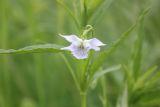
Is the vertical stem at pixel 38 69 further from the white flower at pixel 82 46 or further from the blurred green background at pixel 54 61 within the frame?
the white flower at pixel 82 46

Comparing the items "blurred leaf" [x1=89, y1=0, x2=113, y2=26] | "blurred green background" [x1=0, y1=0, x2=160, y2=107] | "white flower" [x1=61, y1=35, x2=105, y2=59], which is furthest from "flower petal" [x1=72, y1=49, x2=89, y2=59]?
"blurred green background" [x1=0, y1=0, x2=160, y2=107]

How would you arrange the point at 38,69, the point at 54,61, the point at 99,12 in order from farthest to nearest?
the point at 54,61
the point at 38,69
the point at 99,12

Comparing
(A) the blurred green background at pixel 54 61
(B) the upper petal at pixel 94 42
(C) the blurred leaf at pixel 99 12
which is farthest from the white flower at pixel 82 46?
(A) the blurred green background at pixel 54 61

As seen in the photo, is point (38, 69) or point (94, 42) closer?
point (94, 42)

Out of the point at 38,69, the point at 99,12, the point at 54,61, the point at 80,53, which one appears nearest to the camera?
the point at 80,53

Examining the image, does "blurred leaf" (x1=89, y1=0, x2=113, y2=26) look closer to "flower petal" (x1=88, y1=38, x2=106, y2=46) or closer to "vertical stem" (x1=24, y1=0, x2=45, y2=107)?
"flower petal" (x1=88, y1=38, x2=106, y2=46)

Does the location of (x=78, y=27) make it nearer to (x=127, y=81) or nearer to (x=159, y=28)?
(x=127, y=81)

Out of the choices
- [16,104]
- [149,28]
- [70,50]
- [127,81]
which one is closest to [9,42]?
[16,104]

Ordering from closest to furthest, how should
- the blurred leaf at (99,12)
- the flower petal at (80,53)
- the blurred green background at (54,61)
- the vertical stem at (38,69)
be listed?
the flower petal at (80,53)
the blurred leaf at (99,12)
the vertical stem at (38,69)
the blurred green background at (54,61)

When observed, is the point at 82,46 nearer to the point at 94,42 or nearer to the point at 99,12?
the point at 94,42

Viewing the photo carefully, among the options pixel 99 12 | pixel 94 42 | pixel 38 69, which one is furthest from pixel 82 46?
pixel 38 69
